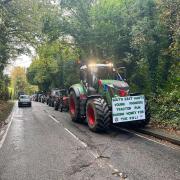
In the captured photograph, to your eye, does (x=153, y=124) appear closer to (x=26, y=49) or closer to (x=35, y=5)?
(x=35, y=5)

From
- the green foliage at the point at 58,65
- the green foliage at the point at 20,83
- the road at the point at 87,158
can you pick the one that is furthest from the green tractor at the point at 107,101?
the green foliage at the point at 20,83

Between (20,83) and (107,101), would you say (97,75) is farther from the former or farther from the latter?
(20,83)

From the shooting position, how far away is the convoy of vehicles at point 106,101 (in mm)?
11898

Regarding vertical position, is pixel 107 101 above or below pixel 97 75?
below

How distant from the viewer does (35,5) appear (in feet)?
68.6

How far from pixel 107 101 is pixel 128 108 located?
109 centimetres

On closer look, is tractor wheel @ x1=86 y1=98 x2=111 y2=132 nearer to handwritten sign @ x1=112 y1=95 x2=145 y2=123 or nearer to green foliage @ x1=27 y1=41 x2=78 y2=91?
handwritten sign @ x1=112 y1=95 x2=145 y2=123

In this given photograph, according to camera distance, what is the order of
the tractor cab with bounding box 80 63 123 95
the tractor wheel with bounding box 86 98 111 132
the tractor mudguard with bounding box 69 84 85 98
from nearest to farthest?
1. the tractor wheel with bounding box 86 98 111 132
2. the tractor cab with bounding box 80 63 123 95
3. the tractor mudguard with bounding box 69 84 85 98

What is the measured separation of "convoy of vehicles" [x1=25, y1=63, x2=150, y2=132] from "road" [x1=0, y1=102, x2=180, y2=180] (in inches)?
26.9

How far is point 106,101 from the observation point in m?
12.9

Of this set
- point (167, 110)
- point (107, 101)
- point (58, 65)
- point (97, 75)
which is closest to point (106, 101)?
point (107, 101)

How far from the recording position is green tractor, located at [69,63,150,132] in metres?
11.9

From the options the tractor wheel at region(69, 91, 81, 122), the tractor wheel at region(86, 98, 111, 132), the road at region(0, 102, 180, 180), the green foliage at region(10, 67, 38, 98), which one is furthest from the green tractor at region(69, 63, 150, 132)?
the green foliage at region(10, 67, 38, 98)

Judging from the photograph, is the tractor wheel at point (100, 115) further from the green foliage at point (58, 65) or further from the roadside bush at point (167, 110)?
the green foliage at point (58, 65)
